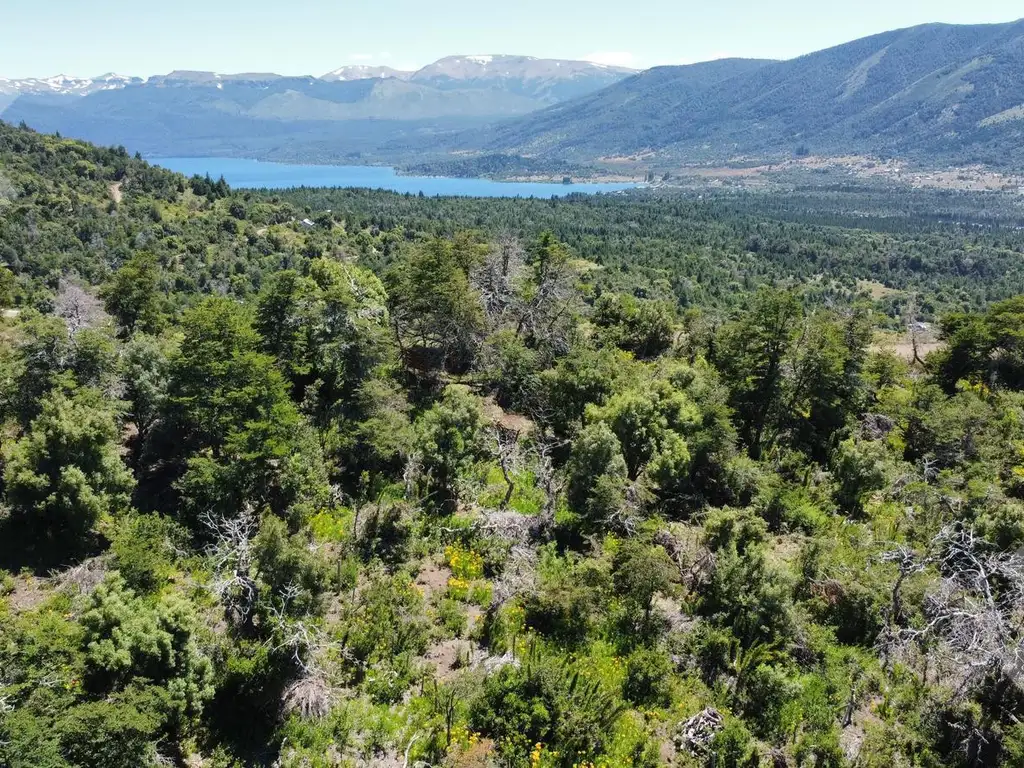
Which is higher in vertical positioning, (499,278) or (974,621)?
(499,278)

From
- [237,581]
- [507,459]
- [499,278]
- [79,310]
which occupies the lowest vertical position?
[237,581]

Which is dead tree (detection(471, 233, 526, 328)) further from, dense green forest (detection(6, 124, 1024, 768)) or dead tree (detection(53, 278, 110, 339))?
dead tree (detection(53, 278, 110, 339))

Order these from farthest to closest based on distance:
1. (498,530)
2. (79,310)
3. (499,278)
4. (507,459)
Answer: (499,278) < (79,310) < (507,459) < (498,530)

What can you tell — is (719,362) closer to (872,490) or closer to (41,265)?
(872,490)

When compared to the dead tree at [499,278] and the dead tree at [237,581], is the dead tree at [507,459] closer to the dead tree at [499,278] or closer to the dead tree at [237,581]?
the dead tree at [237,581]

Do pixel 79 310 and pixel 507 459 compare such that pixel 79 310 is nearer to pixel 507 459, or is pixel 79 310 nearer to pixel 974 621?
pixel 507 459

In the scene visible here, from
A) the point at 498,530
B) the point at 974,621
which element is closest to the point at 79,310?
the point at 498,530

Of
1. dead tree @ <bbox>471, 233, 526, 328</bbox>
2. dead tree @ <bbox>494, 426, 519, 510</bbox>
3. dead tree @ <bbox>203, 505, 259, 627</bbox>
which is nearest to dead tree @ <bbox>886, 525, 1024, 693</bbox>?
dead tree @ <bbox>494, 426, 519, 510</bbox>

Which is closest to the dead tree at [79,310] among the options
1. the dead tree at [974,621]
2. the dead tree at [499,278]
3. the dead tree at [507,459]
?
the dead tree at [499,278]
